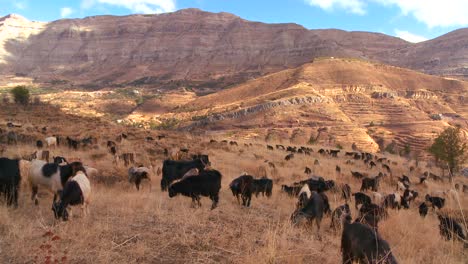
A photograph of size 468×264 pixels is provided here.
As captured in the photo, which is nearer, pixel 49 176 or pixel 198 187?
pixel 49 176

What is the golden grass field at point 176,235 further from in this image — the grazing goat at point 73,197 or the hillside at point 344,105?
the hillside at point 344,105

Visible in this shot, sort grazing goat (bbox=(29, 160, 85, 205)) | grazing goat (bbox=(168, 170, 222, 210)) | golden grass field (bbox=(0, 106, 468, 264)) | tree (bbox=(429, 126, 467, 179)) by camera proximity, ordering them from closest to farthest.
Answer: golden grass field (bbox=(0, 106, 468, 264))
grazing goat (bbox=(29, 160, 85, 205))
grazing goat (bbox=(168, 170, 222, 210))
tree (bbox=(429, 126, 467, 179))

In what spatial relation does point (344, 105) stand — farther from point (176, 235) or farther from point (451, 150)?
point (176, 235)

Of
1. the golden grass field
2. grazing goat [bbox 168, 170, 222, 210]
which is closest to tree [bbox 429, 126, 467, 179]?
the golden grass field

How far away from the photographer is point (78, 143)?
21766 millimetres

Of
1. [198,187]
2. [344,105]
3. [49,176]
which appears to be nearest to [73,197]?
[49,176]

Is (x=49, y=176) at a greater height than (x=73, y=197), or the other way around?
(x=49, y=176)

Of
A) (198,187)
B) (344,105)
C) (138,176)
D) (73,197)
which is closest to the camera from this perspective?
(73,197)

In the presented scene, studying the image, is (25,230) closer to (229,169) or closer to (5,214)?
(5,214)

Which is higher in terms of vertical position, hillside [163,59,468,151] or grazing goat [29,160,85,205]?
hillside [163,59,468,151]

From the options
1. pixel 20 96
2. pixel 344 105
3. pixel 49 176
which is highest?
pixel 344 105

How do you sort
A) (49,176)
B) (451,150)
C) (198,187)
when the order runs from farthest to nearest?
(451,150) < (198,187) < (49,176)

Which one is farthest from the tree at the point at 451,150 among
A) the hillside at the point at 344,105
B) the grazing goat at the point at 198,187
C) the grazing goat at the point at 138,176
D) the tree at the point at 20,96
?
the tree at the point at 20,96

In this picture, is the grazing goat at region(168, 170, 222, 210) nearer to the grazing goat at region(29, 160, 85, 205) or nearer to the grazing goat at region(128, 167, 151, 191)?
the grazing goat at region(29, 160, 85, 205)
